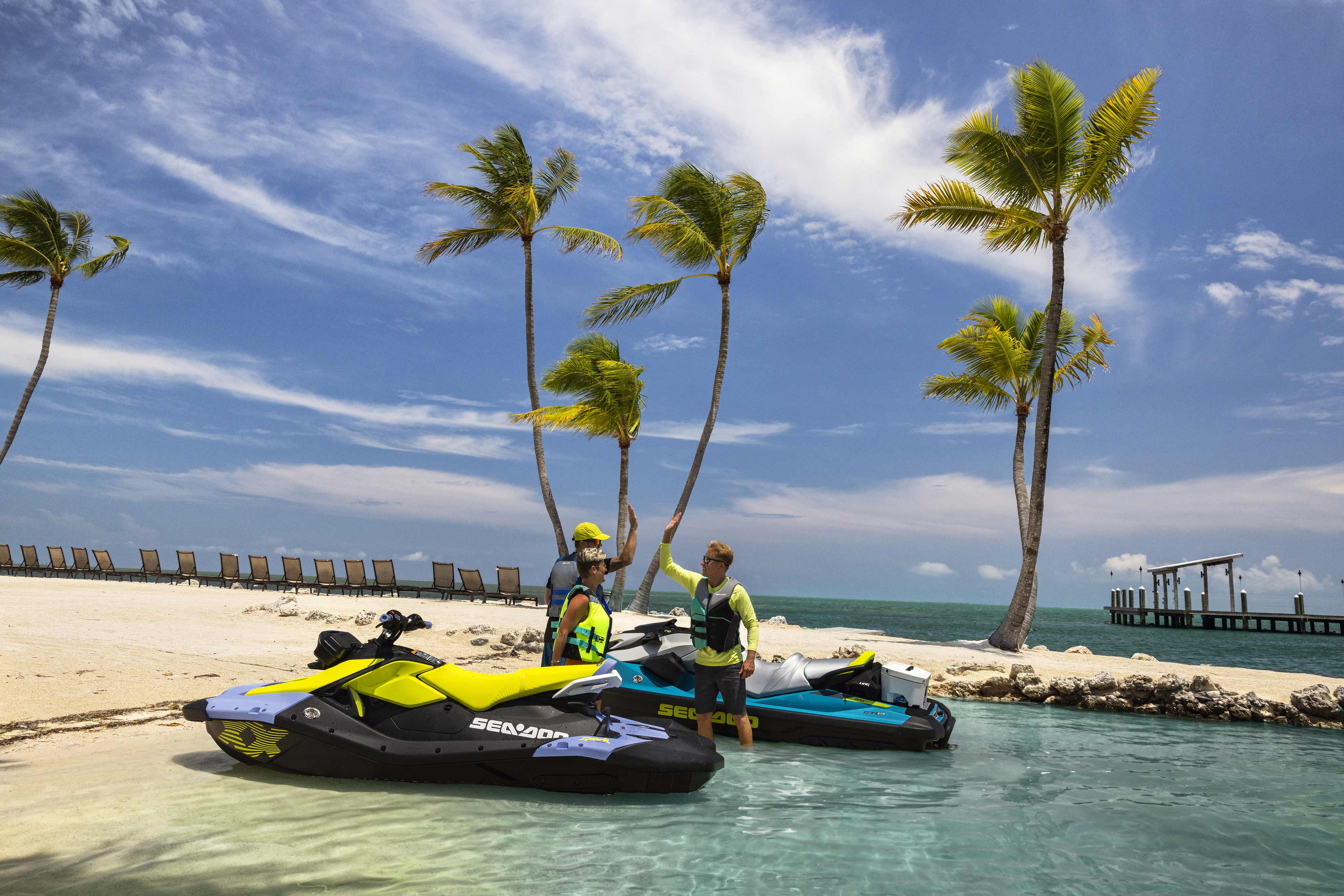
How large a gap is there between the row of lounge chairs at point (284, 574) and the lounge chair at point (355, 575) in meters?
0.02

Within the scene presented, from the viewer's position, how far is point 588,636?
6223mm

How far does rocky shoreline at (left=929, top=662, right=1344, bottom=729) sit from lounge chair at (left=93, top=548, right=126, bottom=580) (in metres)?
31.1

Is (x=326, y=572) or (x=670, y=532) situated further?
(x=326, y=572)

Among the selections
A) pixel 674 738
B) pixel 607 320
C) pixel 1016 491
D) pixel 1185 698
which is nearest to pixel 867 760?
pixel 674 738

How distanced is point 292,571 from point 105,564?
863 cm

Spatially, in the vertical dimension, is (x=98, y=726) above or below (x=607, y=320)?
below

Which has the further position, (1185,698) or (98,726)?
(1185,698)

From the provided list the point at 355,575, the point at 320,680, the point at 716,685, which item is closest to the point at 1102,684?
the point at 716,685

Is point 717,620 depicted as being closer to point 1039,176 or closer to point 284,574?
point 1039,176

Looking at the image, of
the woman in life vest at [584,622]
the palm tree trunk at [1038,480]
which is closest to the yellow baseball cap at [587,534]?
the woman in life vest at [584,622]

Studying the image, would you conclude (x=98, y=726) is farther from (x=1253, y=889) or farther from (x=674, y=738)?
(x=1253, y=889)

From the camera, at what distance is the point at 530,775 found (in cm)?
557

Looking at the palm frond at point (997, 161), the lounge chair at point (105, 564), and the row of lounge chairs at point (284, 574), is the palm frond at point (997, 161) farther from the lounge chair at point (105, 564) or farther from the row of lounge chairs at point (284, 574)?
the lounge chair at point (105, 564)

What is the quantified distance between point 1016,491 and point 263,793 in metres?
21.3
